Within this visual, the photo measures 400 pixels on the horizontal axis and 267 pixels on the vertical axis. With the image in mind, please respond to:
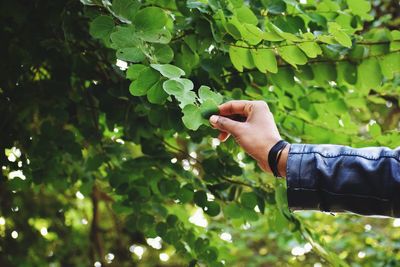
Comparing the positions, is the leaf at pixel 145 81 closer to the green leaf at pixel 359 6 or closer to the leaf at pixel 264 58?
the leaf at pixel 264 58

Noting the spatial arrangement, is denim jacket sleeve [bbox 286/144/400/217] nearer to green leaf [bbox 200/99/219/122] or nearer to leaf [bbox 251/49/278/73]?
green leaf [bbox 200/99/219/122]

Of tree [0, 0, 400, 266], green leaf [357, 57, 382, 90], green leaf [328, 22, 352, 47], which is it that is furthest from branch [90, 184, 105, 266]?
green leaf [328, 22, 352, 47]

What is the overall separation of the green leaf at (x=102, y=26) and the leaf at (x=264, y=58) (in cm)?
36

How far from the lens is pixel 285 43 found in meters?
1.20

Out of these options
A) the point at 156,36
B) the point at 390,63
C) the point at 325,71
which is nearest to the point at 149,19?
the point at 156,36

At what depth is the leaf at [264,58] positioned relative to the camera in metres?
1.23

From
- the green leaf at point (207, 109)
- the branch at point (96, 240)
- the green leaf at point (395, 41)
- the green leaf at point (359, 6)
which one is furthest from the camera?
the branch at point (96, 240)

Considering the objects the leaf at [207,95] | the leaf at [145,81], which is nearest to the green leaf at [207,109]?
the leaf at [207,95]

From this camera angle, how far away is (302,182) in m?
0.96

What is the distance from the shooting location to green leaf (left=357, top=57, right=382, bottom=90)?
148 cm

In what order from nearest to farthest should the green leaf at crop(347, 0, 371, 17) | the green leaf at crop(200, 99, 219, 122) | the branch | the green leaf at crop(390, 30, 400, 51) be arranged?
the green leaf at crop(200, 99, 219, 122)
the green leaf at crop(390, 30, 400, 51)
the green leaf at crop(347, 0, 371, 17)
the branch

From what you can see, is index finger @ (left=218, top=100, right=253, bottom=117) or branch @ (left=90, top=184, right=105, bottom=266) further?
branch @ (left=90, top=184, right=105, bottom=266)

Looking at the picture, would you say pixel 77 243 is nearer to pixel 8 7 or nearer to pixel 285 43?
pixel 8 7

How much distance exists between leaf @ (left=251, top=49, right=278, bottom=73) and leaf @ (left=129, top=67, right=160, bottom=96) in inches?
11.8
